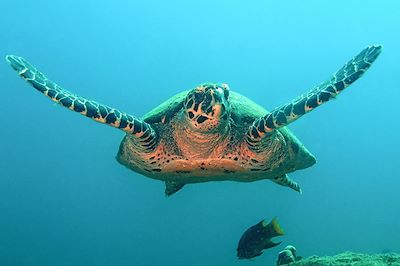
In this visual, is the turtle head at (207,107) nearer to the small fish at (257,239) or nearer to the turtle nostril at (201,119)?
the turtle nostril at (201,119)

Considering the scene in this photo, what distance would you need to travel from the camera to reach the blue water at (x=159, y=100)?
49.1 meters

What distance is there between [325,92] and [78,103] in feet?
10.9

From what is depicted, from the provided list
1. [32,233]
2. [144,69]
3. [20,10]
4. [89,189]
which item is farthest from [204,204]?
[20,10]

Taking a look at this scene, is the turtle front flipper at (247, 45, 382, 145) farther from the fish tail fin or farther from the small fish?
the small fish

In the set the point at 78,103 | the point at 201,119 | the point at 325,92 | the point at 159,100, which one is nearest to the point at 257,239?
the point at 201,119

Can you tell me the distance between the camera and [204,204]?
5509cm

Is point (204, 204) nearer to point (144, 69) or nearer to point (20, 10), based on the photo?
point (144, 69)

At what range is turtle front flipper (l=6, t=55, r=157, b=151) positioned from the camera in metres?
5.20

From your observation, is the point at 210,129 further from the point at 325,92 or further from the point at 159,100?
the point at 159,100

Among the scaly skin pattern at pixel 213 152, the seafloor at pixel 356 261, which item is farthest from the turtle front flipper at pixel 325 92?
the seafloor at pixel 356 261

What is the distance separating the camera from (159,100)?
2714 inches

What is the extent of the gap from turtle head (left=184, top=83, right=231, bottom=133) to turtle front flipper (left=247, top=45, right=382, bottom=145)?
709 millimetres

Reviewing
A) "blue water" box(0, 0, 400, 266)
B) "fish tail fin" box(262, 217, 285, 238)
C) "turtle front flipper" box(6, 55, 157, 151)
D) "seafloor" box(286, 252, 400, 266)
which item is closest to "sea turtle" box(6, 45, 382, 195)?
"turtle front flipper" box(6, 55, 157, 151)

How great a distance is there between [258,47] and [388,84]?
25.4 m
